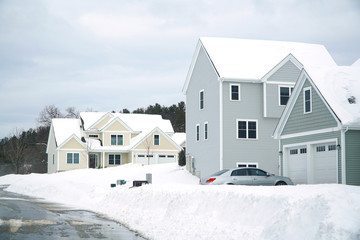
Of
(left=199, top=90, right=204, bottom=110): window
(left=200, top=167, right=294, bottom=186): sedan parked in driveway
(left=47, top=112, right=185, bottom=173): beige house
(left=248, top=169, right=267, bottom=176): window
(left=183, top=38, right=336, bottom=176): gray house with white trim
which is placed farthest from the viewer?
(left=47, top=112, right=185, bottom=173): beige house

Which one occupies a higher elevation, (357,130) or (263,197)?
(357,130)

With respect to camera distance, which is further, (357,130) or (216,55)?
(216,55)

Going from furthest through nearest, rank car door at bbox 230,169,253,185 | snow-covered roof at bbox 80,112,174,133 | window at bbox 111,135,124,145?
1. snow-covered roof at bbox 80,112,174,133
2. window at bbox 111,135,124,145
3. car door at bbox 230,169,253,185

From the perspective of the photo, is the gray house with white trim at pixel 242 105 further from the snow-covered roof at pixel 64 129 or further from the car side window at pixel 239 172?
the snow-covered roof at pixel 64 129

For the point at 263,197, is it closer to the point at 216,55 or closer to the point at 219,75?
the point at 219,75

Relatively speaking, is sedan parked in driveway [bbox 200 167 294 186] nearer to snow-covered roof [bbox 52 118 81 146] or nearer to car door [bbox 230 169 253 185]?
car door [bbox 230 169 253 185]

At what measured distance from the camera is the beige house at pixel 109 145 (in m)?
58.8

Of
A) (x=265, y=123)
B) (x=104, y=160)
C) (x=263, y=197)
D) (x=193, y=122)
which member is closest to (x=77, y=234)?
(x=263, y=197)

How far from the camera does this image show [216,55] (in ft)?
124

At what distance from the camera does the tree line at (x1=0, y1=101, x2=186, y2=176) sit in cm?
6944

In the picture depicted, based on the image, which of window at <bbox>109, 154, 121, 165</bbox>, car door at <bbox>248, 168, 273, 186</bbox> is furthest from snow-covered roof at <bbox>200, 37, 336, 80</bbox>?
window at <bbox>109, 154, 121, 165</bbox>

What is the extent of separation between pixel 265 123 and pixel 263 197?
2416 centimetres

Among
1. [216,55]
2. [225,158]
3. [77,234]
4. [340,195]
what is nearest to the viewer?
[340,195]

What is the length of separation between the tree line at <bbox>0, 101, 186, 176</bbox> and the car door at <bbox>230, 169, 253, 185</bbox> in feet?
153
